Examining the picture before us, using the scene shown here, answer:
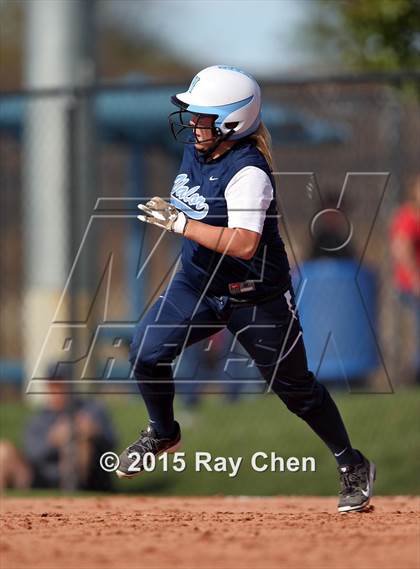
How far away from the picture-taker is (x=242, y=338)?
262 inches

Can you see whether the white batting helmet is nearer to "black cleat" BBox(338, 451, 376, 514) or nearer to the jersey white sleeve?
the jersey white sleeve

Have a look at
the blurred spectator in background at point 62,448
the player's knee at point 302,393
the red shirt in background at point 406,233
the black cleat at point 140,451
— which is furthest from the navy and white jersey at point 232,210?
the red shirt in background at point 406,233

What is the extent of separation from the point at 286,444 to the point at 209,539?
15.8 ft

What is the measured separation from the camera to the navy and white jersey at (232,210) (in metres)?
6.27

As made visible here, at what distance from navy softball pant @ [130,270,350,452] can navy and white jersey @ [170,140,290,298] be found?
85 mm

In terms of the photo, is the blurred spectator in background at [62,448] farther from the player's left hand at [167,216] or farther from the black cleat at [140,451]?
the player's left hand at [167,216]

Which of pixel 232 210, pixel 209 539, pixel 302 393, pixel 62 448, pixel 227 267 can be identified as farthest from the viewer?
pixel 62 448

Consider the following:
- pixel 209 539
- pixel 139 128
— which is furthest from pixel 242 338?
pixel 139 128

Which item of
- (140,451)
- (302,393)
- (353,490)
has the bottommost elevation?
(353,490)

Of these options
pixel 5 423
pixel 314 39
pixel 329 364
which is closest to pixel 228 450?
pixel 329 364

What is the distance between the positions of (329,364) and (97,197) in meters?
2.28

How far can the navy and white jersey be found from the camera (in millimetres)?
6270

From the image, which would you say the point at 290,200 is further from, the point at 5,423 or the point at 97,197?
the point at 5,423

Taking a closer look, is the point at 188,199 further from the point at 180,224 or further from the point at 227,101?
the point at 227,101
